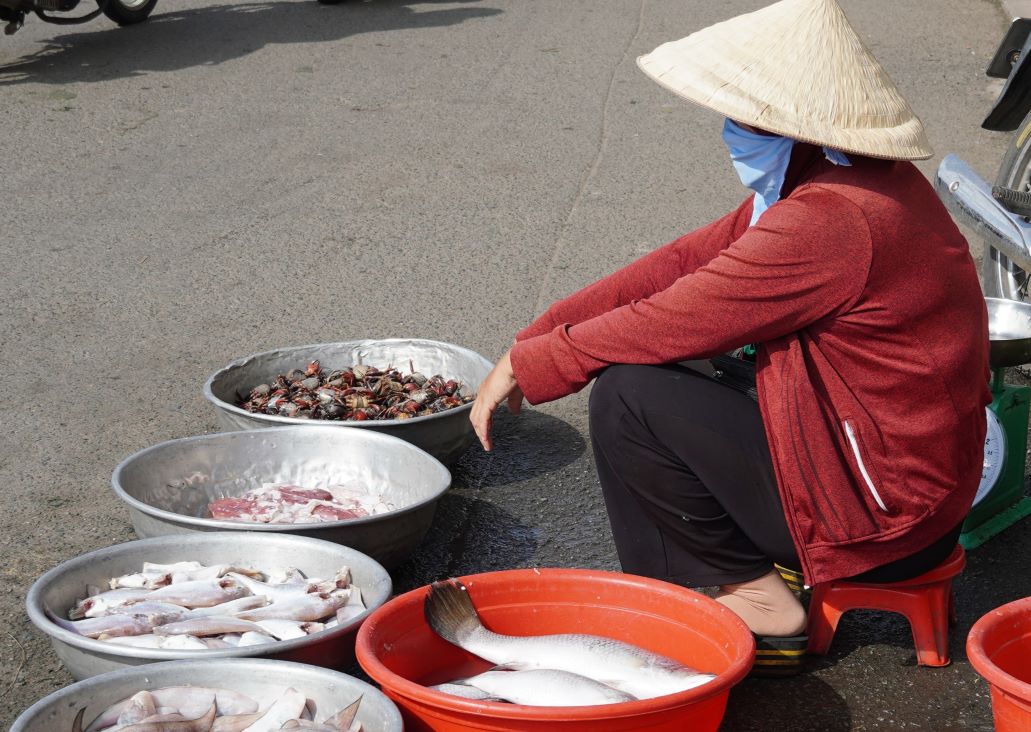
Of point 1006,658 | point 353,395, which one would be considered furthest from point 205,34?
point 1006,658

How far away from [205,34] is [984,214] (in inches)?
312

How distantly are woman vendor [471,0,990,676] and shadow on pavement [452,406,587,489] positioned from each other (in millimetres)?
1224

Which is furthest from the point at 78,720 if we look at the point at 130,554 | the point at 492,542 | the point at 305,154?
the point at 305,154

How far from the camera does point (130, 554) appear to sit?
107 inches

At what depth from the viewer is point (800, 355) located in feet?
7.85

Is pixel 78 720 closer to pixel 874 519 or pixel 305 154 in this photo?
pixel 874 519

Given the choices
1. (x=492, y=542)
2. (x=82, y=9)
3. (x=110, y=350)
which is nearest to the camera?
(x=492, y=542)

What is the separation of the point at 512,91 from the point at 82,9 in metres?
4.82

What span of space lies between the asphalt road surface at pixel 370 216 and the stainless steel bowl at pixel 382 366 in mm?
247

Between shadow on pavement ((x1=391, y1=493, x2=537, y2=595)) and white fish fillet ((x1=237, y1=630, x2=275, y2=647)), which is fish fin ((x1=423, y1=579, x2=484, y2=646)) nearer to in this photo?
white fish fillet ((x1=237, y1=630, x2=275, y2=647))

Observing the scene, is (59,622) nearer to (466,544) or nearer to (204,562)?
(204,562)

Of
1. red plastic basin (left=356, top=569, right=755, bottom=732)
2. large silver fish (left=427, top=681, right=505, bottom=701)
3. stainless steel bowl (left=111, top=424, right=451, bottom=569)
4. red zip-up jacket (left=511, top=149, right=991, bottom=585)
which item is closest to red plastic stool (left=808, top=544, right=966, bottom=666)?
red zip-up jacket (left=511, top=149, right=991, bottom=585)

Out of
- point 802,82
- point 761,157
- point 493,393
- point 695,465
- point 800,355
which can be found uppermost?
point 802,82

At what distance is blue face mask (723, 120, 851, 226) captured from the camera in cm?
241
